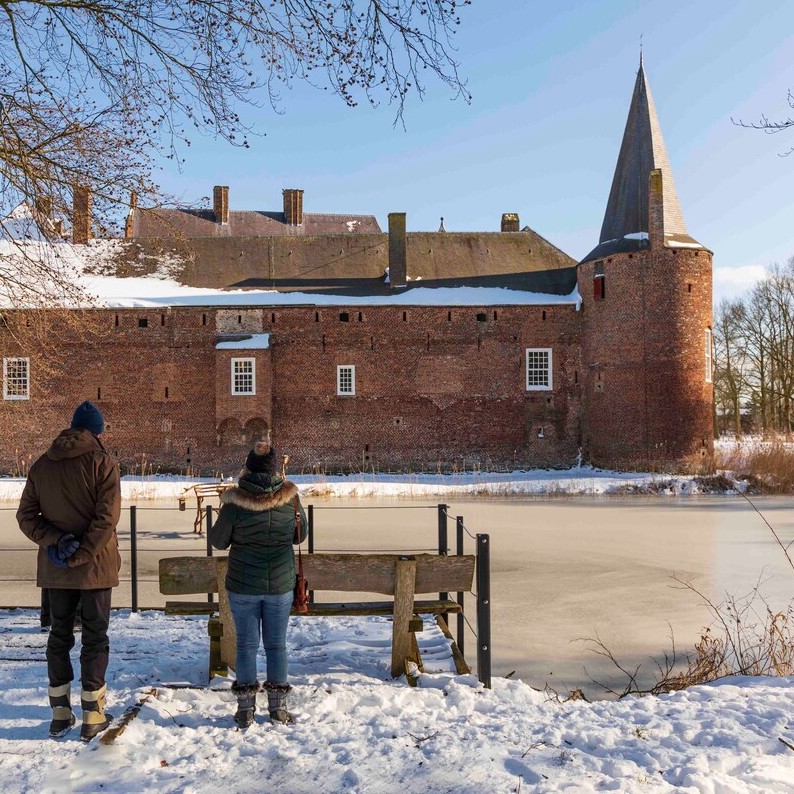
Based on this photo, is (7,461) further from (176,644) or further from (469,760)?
(469,760)

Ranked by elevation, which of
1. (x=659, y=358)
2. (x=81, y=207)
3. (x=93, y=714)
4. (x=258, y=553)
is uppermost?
(x=81, y=207)

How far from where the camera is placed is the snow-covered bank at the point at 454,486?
2056 cm

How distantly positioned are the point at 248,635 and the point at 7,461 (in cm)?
2752

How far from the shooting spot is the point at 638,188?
2823cm

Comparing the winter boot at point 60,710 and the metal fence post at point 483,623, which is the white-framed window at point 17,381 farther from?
the metal fence post at point 483,623

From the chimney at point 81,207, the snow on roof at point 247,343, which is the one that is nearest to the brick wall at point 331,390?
the snow on roof at point 247,343

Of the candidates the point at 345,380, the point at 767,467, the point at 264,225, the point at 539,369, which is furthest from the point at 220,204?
the point at 767,467

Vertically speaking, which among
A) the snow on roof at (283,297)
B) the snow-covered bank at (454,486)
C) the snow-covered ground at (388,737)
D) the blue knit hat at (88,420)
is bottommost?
the snow-covered bank at (454,486)

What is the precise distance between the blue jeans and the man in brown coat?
2.24 ft

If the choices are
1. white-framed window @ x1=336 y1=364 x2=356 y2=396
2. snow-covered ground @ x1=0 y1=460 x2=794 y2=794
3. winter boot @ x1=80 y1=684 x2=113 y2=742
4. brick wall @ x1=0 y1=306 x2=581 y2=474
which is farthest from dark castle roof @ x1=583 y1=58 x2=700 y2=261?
winter boot @ x1=80 y1=684 x2=113 y2=742

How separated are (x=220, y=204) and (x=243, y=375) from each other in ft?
31.9

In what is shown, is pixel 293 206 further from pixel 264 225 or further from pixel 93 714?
pixel 93 714

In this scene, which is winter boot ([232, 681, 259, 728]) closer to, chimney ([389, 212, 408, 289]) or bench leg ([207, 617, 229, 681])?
bench leg ([207, 617, 229, 681])

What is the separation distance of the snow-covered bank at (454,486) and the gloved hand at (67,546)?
14737mm
